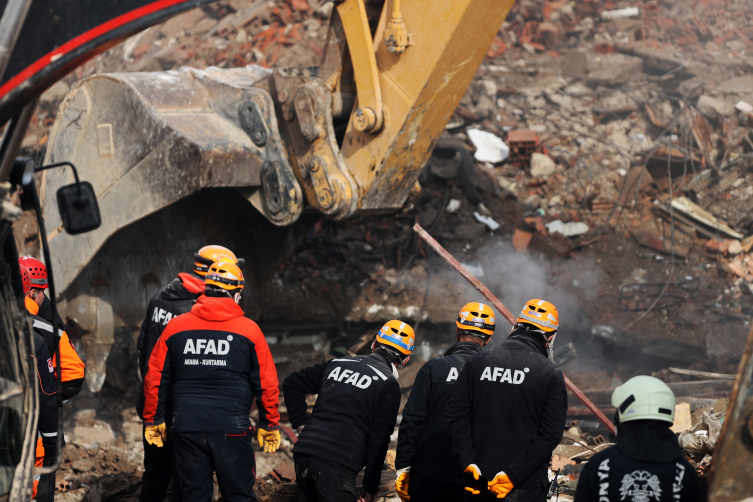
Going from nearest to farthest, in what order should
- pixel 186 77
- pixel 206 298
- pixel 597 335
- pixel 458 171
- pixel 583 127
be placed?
1. pixel 206 298
2. pixel 186 77
3. pixel 597 335
4. pixel 458 171
5. pixel 583 127

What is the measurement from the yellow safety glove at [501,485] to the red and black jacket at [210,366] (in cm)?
146

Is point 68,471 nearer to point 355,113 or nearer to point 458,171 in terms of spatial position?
point 355,113

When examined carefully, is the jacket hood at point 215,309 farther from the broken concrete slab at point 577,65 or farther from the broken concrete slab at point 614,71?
the broken concrete slab at point 577,65

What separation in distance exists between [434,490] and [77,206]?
256 cm

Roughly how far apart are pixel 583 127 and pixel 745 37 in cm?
488

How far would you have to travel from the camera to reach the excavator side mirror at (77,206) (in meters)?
3.24

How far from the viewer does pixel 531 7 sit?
1374 centimetres

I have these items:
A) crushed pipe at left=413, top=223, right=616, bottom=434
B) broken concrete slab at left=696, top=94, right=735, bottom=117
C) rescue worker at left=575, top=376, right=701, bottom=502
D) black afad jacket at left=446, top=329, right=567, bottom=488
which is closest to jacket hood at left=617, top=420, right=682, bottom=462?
rescue worker at left=575, top=376, right=701, bottom=502

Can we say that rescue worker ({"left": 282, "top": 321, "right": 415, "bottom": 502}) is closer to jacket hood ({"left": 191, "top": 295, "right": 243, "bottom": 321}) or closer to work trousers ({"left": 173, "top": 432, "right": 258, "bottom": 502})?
work trousers ({"left": 173, "top": 432, "right": 258, "bottom": 502})

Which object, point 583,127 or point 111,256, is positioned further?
point 583,127

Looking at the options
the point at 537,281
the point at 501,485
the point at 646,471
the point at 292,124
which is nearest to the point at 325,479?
the point at 501,485

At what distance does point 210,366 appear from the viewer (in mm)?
4293

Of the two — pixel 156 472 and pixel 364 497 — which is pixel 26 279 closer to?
pixel 156 472

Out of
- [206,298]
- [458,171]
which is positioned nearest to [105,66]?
[458,171]
